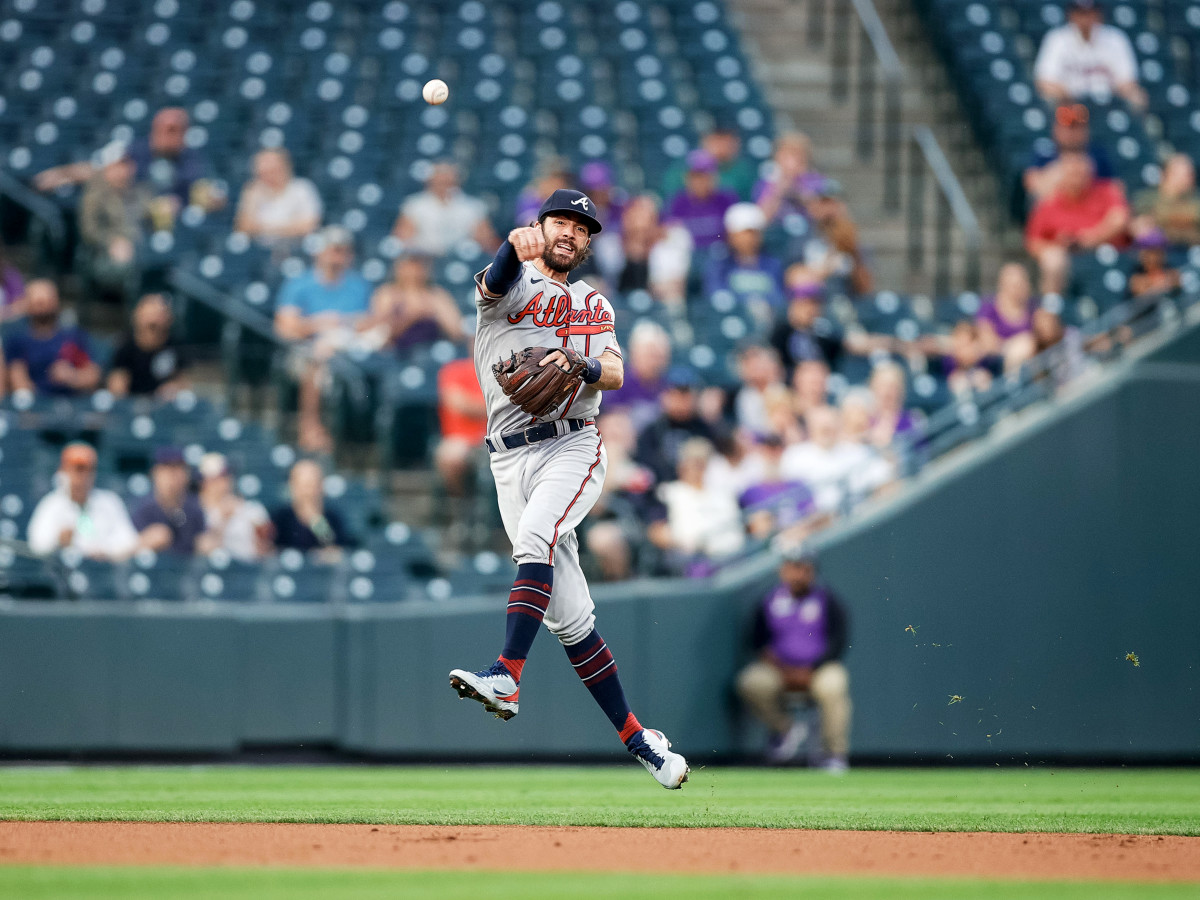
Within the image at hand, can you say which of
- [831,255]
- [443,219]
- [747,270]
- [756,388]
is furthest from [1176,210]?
[443,219]

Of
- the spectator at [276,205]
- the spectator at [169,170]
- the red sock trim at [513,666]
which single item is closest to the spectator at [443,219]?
the spectator at [276,205]

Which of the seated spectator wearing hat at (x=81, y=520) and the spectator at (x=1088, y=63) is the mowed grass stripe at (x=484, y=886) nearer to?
the seated spectator wearing hat at (x=81, y=520)

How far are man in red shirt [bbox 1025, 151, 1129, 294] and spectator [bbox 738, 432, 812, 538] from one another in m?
2.58

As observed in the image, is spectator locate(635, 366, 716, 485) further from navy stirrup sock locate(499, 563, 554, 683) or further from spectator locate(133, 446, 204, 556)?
navy stirrup sock locate(499, 563, 554, 683)

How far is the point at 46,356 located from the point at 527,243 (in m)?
5.61

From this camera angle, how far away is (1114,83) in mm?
12562

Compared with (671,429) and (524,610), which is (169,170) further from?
(524,610)

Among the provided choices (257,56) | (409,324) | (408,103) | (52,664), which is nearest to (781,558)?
(409,324)

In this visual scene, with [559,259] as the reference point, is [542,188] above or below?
above

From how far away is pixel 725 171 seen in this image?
1149 centimetres

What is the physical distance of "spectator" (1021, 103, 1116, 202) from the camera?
36.2 feet

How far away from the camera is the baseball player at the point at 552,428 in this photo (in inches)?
203

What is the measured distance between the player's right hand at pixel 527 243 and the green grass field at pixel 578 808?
1.84m

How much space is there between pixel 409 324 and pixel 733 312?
6.85 ft
